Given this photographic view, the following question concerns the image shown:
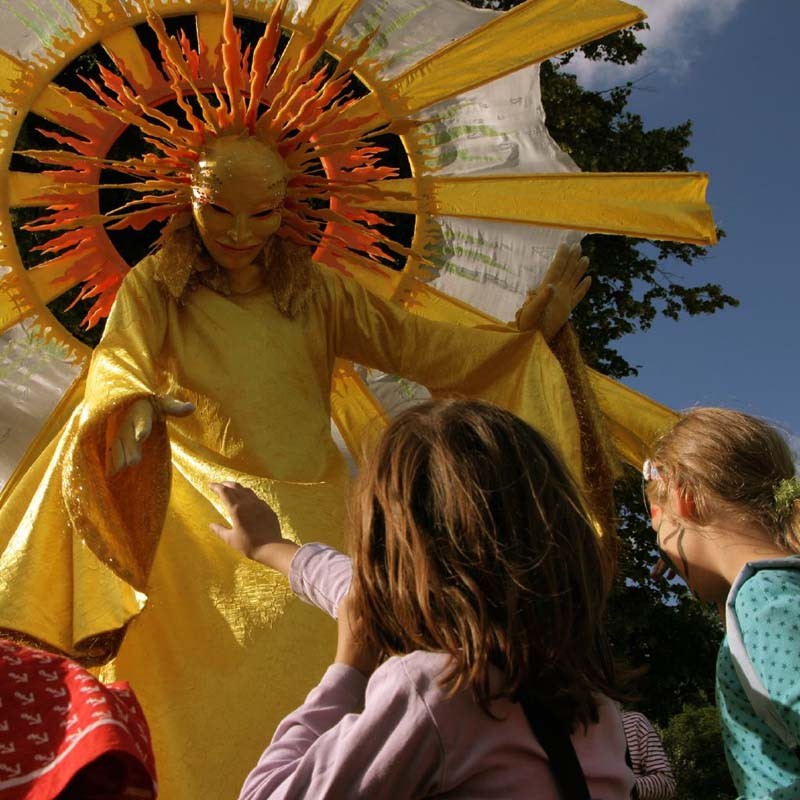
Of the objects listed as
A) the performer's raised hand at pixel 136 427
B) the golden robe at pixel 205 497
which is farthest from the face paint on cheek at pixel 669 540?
the performer's raised hand at pixel 136 427

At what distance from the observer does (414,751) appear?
1.24m

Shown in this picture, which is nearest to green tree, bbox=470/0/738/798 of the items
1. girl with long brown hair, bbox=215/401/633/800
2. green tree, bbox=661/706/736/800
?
green tree, bbox=661/706/736/800

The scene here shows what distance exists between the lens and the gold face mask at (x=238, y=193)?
323 centimetres

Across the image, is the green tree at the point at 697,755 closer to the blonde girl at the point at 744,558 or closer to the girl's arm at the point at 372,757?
the blonde girl at the point at 744,558

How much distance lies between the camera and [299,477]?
310 centimetres

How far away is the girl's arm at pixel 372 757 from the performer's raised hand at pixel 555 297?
2342 mm

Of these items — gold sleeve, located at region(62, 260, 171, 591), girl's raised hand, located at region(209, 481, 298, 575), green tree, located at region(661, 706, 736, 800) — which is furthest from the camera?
green tree, located at region(661, 706, 736, 800)

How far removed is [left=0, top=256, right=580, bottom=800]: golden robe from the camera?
2.68 meters

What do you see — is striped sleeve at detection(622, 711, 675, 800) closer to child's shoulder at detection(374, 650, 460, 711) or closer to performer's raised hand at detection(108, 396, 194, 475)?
performer's raised hand at detection(108, 396, 194, 475)

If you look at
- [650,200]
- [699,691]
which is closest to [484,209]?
[650,200]

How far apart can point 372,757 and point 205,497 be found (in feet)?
6.23

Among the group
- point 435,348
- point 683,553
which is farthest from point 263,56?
point 683,553

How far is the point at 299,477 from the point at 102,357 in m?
0.61

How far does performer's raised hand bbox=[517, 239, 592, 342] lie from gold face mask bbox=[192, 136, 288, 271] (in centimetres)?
83
